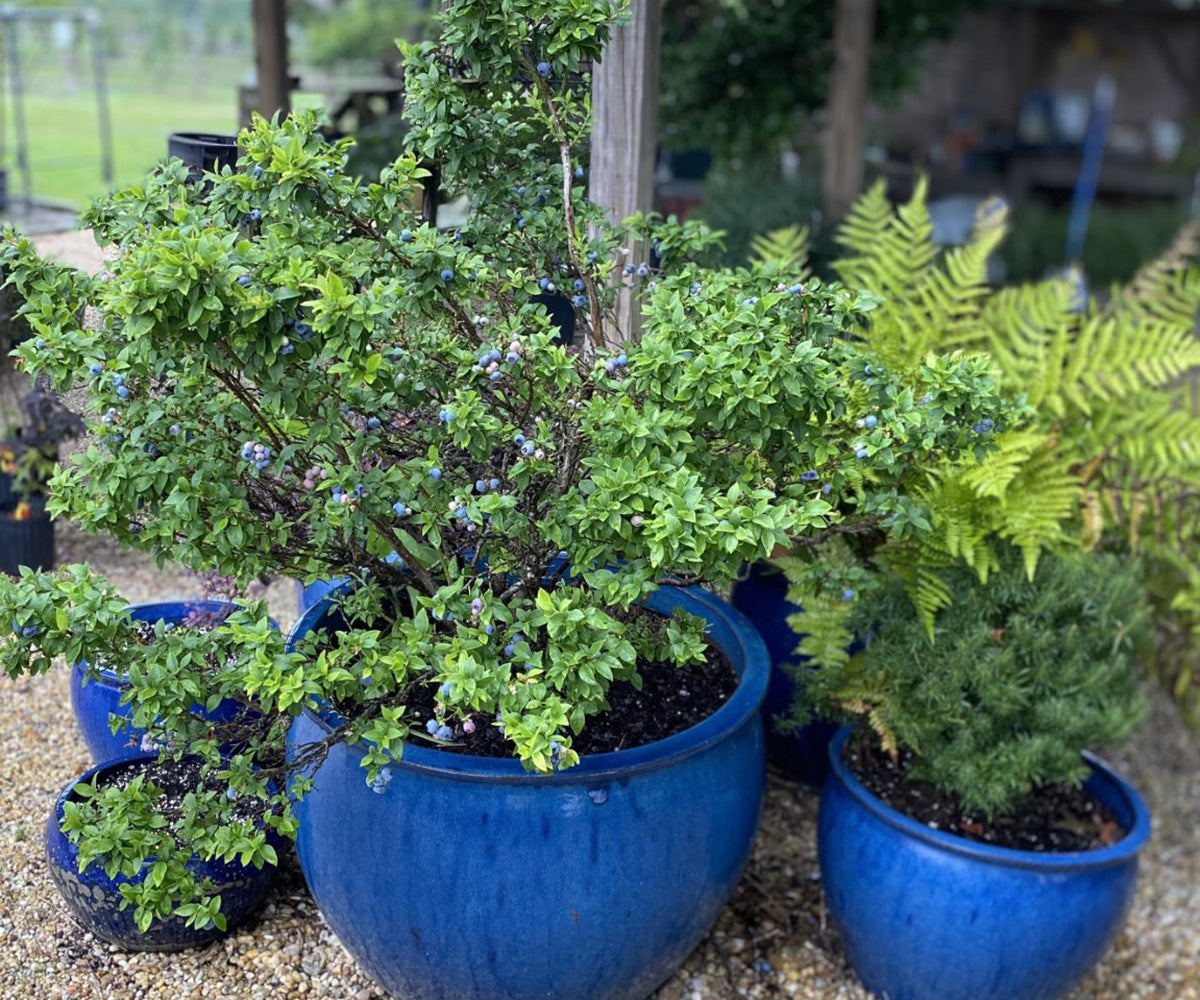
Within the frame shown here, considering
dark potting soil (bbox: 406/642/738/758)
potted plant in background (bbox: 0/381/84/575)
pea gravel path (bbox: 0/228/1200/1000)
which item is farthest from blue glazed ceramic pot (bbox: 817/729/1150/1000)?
potted plant in background (bbox: 0/381/84/575)

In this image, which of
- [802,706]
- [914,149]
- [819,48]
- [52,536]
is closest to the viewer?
[802,706]

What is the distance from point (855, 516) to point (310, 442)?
97cm

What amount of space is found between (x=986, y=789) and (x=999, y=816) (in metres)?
0.18

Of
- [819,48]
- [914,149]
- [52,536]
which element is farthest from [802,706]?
[914,149]

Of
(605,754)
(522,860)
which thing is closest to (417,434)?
(605,754)

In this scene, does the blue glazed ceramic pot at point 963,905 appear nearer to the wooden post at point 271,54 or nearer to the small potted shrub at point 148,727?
the small potted shrub at point 148,727

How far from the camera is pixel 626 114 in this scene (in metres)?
2.83

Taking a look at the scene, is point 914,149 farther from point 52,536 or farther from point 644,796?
point 644,796

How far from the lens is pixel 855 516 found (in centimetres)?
214

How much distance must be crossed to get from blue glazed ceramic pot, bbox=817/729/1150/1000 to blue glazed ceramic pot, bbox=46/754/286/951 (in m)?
1.21

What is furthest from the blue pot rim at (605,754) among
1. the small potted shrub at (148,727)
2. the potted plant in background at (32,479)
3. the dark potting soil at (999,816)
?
the potted plant in background at (32,479)

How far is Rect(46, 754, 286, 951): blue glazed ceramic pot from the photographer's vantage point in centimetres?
217

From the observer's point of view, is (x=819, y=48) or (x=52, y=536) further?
(x=819, y=48)

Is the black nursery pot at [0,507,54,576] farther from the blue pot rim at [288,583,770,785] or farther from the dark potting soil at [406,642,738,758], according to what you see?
the dark potting soil at [406,642,738,758]
